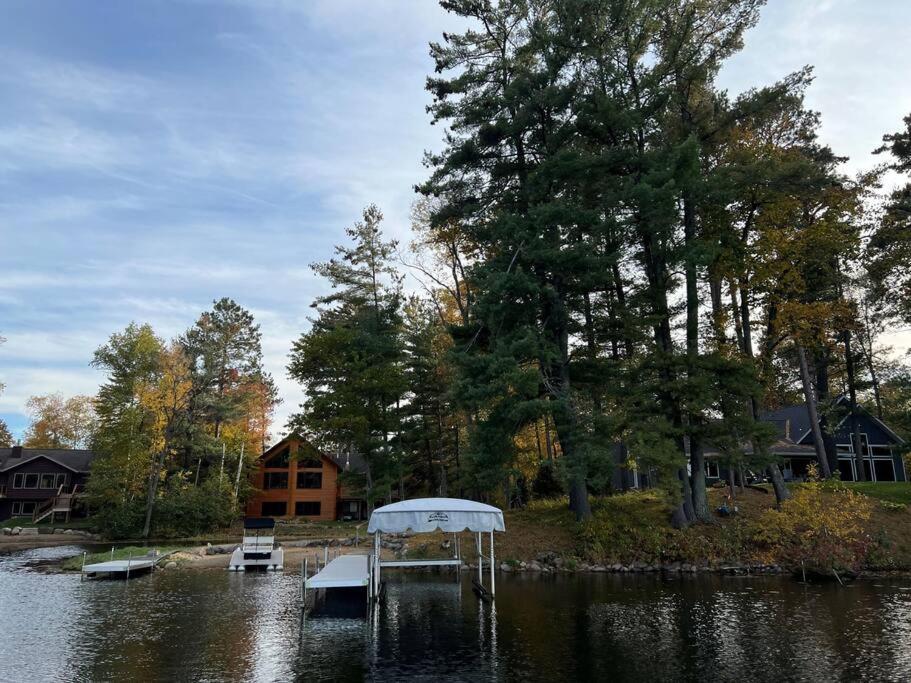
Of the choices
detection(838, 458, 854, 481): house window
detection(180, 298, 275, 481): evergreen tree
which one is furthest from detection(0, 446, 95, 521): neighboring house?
detection(838, 458, 854, 481): house window

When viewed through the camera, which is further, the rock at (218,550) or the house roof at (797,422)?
the house roof at (797,422)

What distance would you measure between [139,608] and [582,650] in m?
12.5

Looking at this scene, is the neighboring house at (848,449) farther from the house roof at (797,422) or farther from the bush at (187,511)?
the bush at (187,511)

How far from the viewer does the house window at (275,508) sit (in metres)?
50.8

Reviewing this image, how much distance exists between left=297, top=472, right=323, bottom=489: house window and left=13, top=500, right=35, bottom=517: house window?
28.5m

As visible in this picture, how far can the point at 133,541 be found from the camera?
37.8m

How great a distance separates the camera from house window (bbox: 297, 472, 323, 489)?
51.6 meters

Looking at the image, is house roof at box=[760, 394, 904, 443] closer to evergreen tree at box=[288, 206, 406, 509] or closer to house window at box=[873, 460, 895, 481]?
house window at box=[873, 460, 895, 481]

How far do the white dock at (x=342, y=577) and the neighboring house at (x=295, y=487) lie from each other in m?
33.3

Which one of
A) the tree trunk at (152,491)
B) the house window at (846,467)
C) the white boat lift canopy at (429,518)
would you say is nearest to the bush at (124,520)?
the tree trunk at (152,491)

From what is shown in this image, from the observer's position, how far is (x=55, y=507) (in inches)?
2085

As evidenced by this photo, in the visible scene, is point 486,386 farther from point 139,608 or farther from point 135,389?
point 135,389

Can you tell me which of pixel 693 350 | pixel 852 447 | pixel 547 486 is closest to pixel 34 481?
pixel 547 486

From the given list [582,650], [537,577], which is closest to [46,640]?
[582,650]
